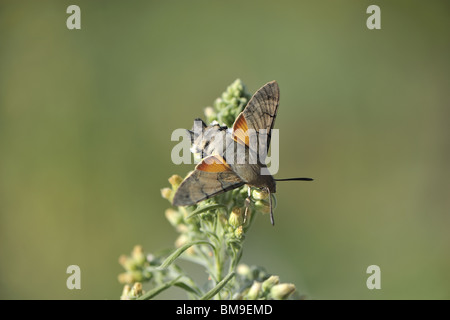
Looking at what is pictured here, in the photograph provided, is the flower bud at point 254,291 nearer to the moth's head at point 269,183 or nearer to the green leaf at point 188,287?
the green leaf at point 188,287

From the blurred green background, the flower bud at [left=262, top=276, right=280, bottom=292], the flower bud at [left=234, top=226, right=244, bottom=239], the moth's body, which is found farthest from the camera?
the blurred green background

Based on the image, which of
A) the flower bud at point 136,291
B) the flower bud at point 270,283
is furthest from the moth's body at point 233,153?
the flower bud at point 136,291

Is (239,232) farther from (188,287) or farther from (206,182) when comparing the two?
(188,287)

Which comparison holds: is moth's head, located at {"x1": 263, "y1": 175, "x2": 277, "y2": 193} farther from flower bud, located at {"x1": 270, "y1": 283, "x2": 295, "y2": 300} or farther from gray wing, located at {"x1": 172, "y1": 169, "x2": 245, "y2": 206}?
flower bud, located at {"x1": 270, "y1": 283, "x2": 295, "y2": 300}

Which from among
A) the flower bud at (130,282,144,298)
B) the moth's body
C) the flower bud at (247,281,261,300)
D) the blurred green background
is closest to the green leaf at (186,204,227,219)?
the moth's body

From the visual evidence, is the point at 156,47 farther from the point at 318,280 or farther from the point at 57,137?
the point at 318,280

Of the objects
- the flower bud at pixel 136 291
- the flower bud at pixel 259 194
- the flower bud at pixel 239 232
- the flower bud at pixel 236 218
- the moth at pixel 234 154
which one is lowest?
the flower bud at pixel 136 291

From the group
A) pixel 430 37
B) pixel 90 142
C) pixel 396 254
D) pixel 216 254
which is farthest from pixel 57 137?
pixel 430 37
